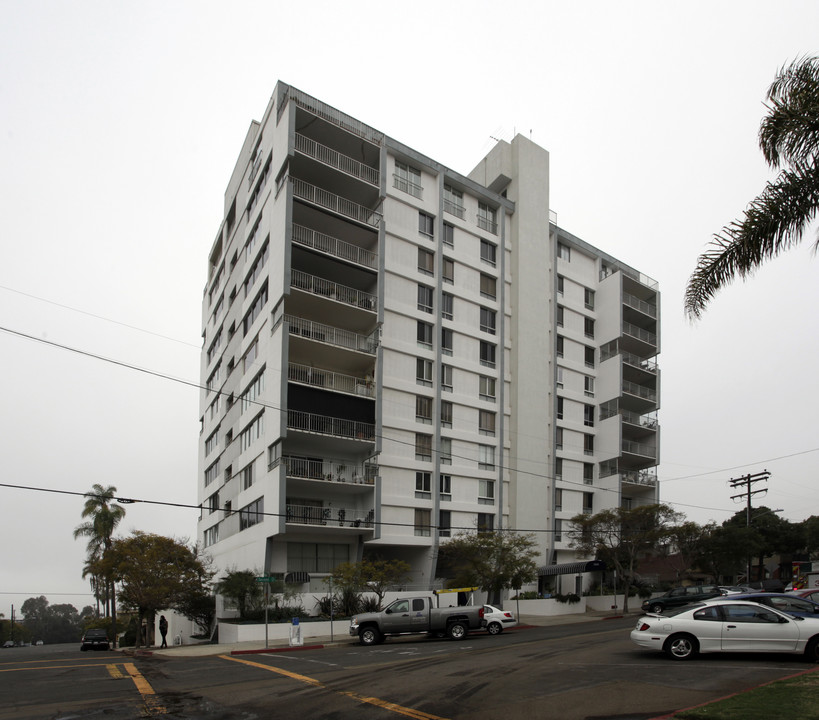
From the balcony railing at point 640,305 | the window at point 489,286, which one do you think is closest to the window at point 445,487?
the window at point 489,286

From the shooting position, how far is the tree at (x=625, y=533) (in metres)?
44.5

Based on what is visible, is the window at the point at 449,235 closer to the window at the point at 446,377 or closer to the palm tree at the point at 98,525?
the window at the point at 446,377

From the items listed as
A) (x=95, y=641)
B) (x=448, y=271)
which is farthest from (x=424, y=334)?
(x=95, y=641)

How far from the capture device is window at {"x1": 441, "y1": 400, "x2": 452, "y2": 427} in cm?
4705

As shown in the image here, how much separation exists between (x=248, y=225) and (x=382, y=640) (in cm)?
3154

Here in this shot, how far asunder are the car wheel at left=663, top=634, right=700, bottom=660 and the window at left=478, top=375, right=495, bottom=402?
32.9m

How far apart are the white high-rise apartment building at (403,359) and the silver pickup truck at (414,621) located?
9.60 meters

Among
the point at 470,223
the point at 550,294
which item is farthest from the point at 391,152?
the point at 550,294

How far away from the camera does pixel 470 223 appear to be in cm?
5169

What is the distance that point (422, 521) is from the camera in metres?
44.6

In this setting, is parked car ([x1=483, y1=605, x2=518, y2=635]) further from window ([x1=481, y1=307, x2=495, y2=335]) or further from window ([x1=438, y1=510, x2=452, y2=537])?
window ([x1=481, y1=307, x2=495, y2=335])

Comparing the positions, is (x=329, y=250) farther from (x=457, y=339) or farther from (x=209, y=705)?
(x=209, y=705)

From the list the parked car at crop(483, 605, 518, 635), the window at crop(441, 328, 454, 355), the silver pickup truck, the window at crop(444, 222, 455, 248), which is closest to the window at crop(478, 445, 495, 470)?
the window at crop(441, 328, 454, 355)

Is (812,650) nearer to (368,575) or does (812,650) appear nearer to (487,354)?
(368,575)
